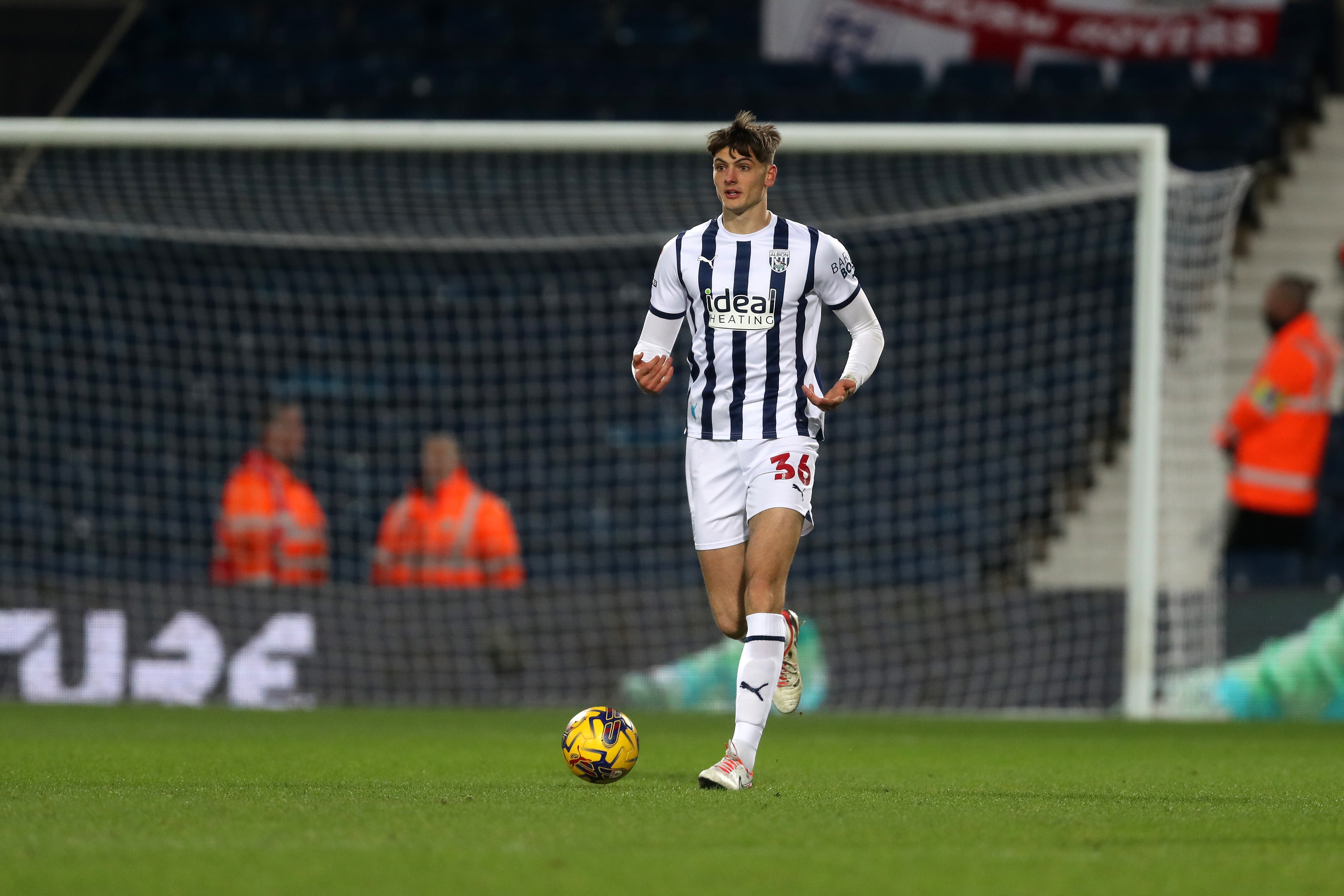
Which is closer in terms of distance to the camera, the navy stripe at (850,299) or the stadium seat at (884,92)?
the navy stripe at (850,299)

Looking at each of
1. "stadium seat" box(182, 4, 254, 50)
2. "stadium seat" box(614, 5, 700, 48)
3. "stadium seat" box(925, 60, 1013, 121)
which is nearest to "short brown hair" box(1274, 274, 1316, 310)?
"stadium seat" box(925, 60, 1013, 121)

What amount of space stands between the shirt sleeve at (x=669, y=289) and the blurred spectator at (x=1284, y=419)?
5.64 metres

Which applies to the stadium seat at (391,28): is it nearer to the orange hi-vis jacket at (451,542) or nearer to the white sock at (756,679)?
the orange hi-vis jacket at (451,542)

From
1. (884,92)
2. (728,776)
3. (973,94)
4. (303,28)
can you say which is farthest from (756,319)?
(303,28)

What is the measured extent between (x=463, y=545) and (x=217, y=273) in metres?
2.68

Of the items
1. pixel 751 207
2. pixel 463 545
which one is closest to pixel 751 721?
pixel 751 207

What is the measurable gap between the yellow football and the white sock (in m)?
0.32

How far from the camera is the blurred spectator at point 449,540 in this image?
10.4 meters

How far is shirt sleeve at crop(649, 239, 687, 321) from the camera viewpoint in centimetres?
A: 548

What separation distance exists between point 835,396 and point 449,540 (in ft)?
18.2

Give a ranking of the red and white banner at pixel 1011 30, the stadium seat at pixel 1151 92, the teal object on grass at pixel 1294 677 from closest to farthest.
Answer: the teal object on grass at pixel 1294 677, the stadium seat at pixel 1151 92, the red and white banner at pixel 1011 30

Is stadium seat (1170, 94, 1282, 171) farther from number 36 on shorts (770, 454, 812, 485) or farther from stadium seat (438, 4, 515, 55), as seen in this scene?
number 36 on shorts (770, 454, 812, 485)

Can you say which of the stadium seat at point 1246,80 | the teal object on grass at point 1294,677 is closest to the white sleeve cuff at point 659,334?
the teal object on grass at point 1294,677

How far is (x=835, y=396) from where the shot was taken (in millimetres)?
5203
